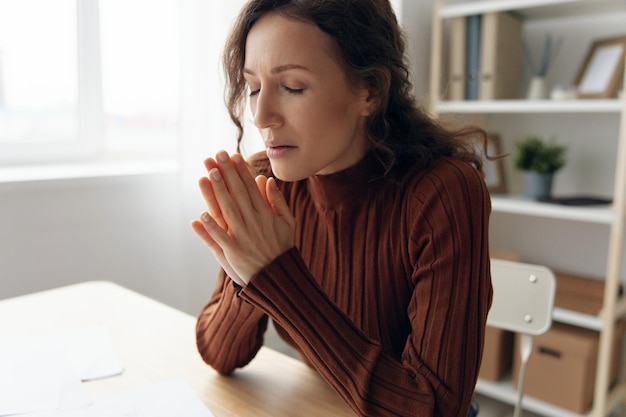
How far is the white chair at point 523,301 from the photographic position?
41.4 inches

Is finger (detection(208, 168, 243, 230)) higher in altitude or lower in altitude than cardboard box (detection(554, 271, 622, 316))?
higher

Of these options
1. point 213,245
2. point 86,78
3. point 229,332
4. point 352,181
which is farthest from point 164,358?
point 86,78

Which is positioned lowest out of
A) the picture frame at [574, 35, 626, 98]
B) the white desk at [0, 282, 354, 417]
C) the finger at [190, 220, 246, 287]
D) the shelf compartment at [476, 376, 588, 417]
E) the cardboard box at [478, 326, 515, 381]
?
the shelf compartment at [476, 376, 588, 417]

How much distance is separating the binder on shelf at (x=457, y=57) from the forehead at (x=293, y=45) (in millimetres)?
1358

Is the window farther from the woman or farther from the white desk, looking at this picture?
the woman

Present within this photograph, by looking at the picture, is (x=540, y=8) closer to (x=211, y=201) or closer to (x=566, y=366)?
(x=566, y=366)

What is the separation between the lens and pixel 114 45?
1940 millimetres

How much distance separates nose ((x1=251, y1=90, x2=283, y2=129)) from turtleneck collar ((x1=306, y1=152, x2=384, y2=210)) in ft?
0.57

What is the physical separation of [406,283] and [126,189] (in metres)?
1.17

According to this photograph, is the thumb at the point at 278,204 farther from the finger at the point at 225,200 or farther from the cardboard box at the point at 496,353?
the cardboard box at the point at 496,353

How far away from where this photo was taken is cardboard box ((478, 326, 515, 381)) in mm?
1950

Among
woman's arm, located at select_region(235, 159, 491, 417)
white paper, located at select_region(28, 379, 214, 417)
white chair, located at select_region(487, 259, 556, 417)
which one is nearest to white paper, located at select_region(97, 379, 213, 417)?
white paper, located at select_region(28, 379, 214, 417)

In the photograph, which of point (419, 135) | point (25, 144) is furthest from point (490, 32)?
point (25, 144)

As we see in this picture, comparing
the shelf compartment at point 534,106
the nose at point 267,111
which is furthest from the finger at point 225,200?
A: the shelf compartment at point 534,106
